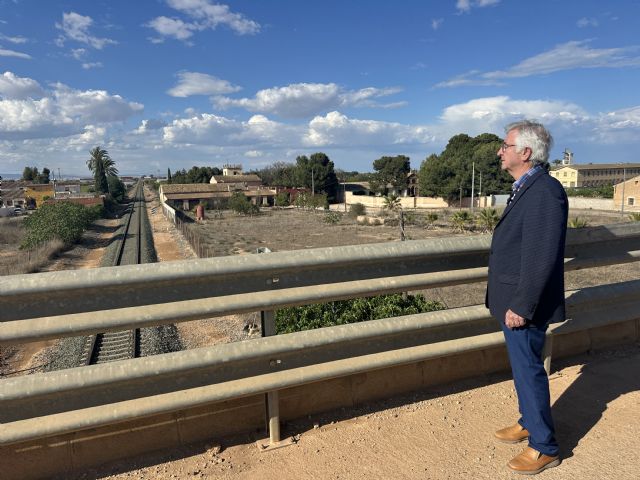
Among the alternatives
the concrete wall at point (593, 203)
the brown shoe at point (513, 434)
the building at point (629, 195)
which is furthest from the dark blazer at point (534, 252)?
the concrete wall at point (593, 203)

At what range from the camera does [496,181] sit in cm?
6450

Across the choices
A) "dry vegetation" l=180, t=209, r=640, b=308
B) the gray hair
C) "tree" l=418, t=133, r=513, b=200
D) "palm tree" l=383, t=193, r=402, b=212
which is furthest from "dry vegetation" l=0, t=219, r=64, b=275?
"tree" l=418, t=133, r=513, b=200

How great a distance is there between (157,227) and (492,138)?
181 feet

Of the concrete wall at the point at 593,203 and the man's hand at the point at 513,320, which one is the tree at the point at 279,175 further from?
the man's hand at the point at 513,320

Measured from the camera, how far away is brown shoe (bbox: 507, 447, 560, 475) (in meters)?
2.28

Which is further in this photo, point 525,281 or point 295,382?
point 295,382

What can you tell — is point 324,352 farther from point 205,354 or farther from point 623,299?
point 623,299

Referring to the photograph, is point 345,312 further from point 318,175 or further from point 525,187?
point 318,175

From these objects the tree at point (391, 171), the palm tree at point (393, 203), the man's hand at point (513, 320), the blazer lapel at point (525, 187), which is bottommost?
the palm tree at point (393, 203)

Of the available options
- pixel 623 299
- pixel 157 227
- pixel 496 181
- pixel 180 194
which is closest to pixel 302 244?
pixel 157 227

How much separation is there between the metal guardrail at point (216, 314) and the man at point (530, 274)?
0.44 metres

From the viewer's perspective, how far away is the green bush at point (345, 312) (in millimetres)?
6422

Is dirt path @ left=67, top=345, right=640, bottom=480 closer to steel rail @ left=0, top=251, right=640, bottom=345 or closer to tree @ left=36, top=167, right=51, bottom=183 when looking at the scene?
steel rail @ left=0, top=251, right=640, bottom=345

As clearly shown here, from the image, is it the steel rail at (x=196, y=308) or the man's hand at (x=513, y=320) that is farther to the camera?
the man's hand at (x=513, y=320)
